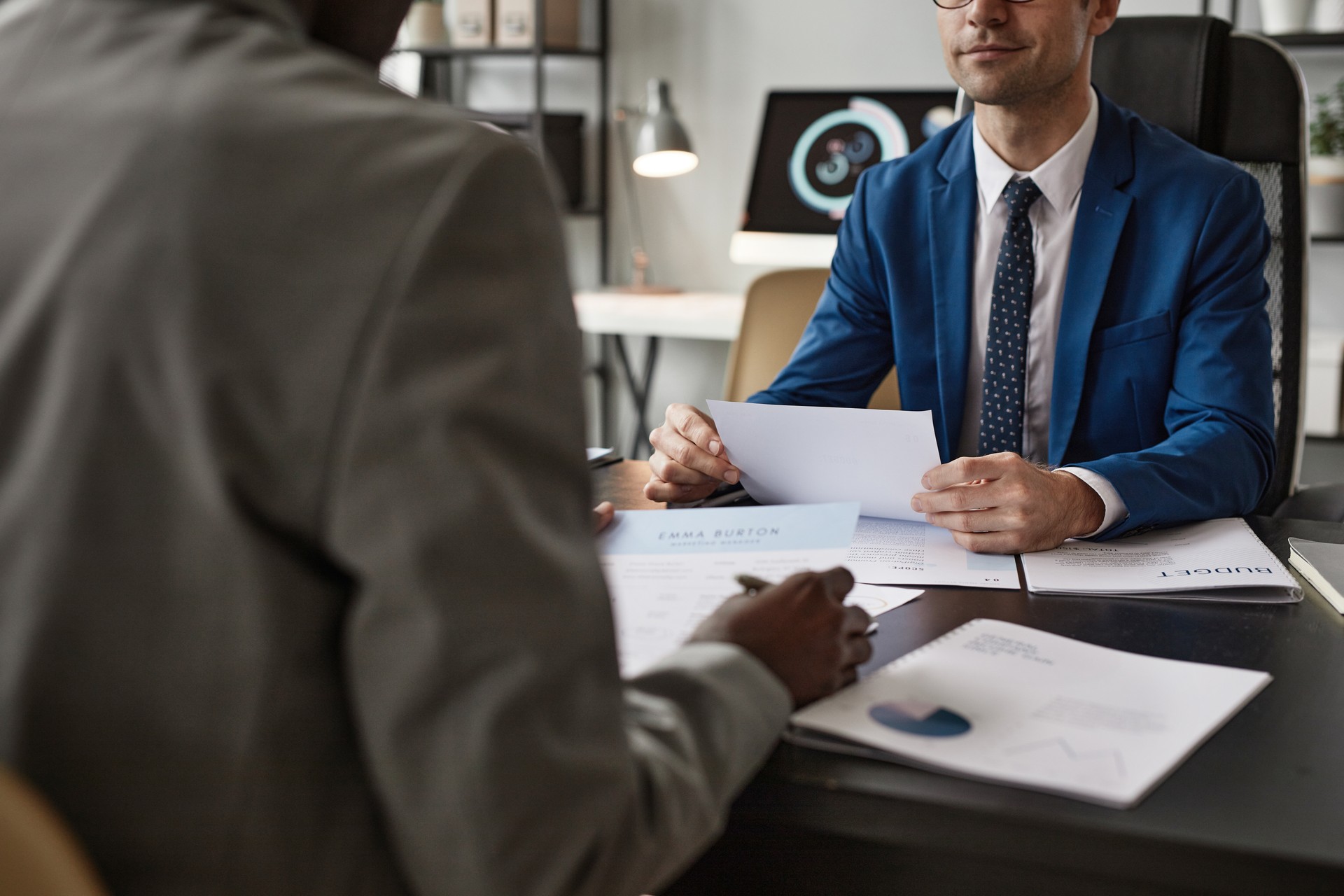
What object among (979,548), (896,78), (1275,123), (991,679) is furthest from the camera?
(896,78)

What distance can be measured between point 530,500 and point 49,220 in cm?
24

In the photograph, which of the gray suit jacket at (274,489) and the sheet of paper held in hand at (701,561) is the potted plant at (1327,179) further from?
the gray suit jacket at (274,489)

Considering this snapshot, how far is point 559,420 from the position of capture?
0.52 meters

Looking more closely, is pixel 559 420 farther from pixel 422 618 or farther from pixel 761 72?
pixel 761 72

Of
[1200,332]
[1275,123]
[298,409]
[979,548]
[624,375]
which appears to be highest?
[1275,123]

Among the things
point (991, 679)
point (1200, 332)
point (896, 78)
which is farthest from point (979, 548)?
point (896, 78)

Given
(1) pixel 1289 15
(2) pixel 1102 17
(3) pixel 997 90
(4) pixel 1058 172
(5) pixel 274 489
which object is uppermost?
(1) pixel 1289 15

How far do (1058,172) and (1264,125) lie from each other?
1.26 ft

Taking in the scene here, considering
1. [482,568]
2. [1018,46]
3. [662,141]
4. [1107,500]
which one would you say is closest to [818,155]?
[662,141]

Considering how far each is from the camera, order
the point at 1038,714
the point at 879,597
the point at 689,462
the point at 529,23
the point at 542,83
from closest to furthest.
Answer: the point at 1038,714 < the point at 879,597 < the point at 689,462 < the point at 529,23 < the point at 542,83

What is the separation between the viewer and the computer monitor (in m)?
3.23

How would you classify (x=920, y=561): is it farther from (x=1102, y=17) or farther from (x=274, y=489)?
(x=1102, y=17)

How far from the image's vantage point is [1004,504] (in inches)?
41.3

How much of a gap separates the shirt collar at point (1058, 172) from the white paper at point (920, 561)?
60 centimetres
